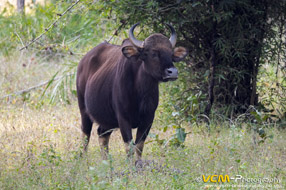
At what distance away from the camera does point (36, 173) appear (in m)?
4.85

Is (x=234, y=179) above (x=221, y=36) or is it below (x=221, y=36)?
below

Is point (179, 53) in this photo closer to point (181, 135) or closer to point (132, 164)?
point (181, 135)

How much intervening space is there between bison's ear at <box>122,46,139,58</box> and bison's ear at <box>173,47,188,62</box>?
504 millimetres

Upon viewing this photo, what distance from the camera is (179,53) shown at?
607 centimetres

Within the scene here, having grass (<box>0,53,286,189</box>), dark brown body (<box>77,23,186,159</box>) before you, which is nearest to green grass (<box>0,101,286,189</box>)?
grass (<box>0,53,286,189</box>)

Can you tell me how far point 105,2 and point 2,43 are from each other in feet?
19.3

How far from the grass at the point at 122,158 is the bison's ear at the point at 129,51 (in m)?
0.96

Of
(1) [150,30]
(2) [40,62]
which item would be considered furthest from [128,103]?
(2) [40,62]

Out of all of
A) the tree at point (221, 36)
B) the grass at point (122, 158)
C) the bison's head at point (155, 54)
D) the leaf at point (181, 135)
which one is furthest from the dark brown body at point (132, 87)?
the tree at point (221, 36)

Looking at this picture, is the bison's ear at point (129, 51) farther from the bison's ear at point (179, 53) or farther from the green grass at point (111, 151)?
the green grass at point (111, 151)

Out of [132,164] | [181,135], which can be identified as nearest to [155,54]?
[181,135]

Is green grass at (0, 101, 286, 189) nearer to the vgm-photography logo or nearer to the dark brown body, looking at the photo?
the vgm-photography logo

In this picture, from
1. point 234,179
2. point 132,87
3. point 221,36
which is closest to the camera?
point 234,179

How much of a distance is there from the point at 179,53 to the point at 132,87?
2.34 feet
